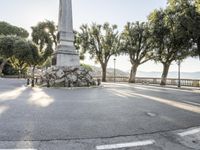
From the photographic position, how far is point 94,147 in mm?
3979

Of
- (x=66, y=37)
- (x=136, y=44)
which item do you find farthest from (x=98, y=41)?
(x=66, y=37)

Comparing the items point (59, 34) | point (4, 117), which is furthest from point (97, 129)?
point (59, 34)

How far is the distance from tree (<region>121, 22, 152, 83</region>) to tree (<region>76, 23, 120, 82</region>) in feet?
13.9

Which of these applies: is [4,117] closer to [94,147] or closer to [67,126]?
[67,126]

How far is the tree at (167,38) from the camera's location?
74.3 ft

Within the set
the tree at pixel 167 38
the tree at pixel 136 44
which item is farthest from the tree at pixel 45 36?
the tree at pixel 167 38

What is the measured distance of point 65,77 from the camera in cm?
1859

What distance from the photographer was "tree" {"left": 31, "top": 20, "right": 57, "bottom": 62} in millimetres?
47281

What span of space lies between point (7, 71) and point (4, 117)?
47.3m

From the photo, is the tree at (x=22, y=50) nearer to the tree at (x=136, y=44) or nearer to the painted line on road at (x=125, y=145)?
the tree at (x=136, y=44)

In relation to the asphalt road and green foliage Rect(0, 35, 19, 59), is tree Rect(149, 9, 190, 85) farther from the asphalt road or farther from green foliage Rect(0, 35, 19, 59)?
green foliage Rect(0, 35, 19, 59)

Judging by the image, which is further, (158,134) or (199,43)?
(199,43)

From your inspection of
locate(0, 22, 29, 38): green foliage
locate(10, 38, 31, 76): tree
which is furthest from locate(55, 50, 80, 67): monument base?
locate(0, 22, 29, 38): green foliage

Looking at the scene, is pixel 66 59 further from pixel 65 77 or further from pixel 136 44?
pixel 136 44
